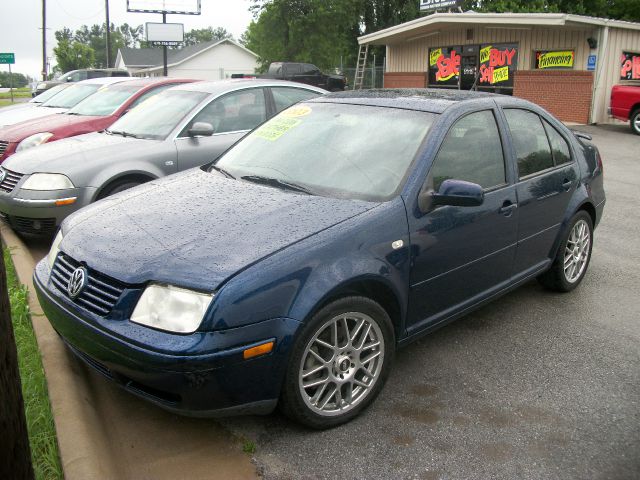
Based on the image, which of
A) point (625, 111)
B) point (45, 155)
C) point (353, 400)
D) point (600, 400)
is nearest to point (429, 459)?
point (353, 400)

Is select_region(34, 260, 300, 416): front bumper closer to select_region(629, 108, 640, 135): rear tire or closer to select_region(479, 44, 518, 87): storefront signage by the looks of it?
select_region(629, 108, 640, 135): rear tire

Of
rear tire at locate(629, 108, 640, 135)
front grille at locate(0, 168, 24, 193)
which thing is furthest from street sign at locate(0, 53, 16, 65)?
front grille at locate(0, 168, 24, 193)

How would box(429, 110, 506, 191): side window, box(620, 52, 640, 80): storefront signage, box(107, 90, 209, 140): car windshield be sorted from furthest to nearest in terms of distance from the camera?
box(620, 52, 640, 80): storefront signage < box(107, 90, 209, 140): car windshield < box(429, 110, 506, 191): side window

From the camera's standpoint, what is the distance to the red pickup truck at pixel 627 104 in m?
15.8

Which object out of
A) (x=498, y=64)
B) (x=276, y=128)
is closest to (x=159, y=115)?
(x=276, y=128)

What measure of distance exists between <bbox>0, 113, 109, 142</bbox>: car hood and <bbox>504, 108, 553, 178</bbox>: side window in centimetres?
550

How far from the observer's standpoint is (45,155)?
19.2 feet

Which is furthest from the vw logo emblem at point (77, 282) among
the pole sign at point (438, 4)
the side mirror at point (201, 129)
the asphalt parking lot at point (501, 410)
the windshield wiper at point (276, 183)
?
the pole sign at point (438, 4)

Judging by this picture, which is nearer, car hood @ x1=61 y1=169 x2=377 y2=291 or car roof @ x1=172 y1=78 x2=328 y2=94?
car hood @ x1=61 y1=169 x2=377 y2=291

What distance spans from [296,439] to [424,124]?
6.34ft

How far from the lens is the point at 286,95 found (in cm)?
716

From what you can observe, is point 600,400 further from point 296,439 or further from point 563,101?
point 563,101

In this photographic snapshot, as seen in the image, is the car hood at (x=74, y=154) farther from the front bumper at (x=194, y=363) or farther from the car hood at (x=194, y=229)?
the front bumper at (x=194, y=363)

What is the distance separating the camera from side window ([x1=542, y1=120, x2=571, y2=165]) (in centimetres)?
454
